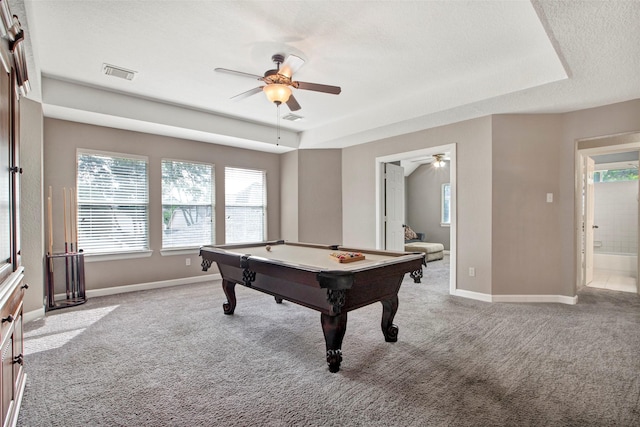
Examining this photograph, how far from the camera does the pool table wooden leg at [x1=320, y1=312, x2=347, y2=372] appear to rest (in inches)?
92.9

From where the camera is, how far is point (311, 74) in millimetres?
3527

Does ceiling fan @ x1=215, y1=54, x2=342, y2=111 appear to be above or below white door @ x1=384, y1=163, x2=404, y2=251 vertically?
Result: above

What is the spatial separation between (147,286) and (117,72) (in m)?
3.03

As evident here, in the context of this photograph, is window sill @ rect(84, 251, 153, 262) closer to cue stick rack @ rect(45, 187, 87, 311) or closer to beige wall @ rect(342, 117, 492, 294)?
cue stick rack @ rect(45, 187, 87, 311)

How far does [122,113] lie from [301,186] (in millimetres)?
3129

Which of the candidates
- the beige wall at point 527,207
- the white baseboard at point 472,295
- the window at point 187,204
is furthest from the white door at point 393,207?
the window at point 187,204

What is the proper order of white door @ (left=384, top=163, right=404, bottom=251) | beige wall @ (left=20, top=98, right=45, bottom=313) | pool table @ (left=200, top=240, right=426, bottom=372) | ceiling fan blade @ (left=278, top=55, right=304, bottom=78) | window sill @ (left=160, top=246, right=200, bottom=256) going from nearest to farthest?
1. pool table @ (left=200, top=240, right=426, bottom=372)
2. ceiling fan blade @ (left=278, top=55, right=304, bottom=78)
3. beige wall @ (left=20, top=98, right=45, bottom=313)
4. window sill @ (left=160, top=246, right=200, bottom=256)
5. white door @ (left=384, top=163, right=404, bottom=251)

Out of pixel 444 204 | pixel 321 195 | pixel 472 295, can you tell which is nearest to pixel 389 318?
pixel 472 295

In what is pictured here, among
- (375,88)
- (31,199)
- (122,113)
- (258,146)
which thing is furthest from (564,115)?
(31,199)

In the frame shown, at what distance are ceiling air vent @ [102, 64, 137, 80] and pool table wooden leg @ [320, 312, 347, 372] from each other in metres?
3.28

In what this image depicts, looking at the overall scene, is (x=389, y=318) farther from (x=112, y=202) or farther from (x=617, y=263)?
(x=617, y=263)

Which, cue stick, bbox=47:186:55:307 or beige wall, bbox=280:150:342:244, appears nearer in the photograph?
cue stick, bbox=47:186:55:307

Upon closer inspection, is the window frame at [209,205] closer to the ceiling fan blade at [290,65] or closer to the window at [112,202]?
the window at [112,202]

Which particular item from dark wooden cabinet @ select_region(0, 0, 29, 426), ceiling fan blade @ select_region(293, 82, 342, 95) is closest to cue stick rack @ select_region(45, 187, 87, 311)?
dark wooden cabinet @ select_region(0, 0, 29, 426)
